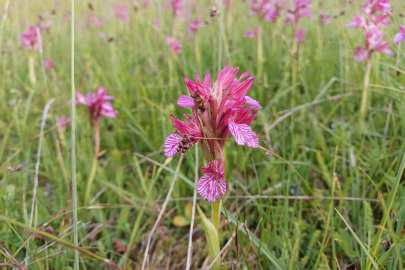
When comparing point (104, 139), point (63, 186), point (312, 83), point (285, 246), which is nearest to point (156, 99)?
point (104, 139)

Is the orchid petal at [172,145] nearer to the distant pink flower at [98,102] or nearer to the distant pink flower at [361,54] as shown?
the distant pink flower at [98,102]

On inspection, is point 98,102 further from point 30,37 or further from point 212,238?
point 30,37

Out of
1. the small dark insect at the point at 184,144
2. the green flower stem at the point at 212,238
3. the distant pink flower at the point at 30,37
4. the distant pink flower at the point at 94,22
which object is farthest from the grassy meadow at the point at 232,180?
the distant pink flower at the point at 94,22

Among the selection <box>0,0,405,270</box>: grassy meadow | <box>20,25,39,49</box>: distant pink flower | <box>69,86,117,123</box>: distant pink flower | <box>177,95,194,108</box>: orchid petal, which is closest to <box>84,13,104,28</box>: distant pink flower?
<box>0,0,405,270</box>: grassy meadow

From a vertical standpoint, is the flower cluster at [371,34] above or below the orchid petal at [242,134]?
above

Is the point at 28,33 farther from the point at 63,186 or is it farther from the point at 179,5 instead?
the point at 63,186

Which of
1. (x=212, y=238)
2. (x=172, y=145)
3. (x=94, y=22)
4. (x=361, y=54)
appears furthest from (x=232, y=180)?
(x=94, y=22)
